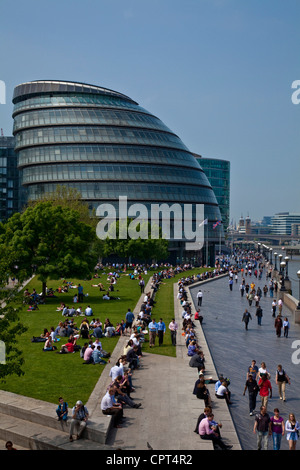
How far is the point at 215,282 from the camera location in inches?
2884

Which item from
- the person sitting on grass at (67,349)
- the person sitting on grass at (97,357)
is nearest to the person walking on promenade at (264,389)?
the person sitting on grass at (97,357)

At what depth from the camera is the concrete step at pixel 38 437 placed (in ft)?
48.3

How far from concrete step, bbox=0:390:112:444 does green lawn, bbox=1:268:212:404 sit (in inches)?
30.2

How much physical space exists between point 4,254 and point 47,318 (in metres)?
16.7

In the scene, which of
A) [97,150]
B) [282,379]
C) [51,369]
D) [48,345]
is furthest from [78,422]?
[97,150]

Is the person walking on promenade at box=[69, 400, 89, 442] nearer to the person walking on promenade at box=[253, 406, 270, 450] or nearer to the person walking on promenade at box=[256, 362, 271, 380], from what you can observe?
the person walking on promenade at box=[253, 406, 270, 450]

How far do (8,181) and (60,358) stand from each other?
375 ft

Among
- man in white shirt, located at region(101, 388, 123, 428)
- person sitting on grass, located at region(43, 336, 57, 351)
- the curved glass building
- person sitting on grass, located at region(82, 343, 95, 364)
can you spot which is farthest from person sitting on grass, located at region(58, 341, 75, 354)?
the curved glass building

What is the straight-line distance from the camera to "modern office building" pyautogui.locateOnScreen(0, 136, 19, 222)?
13138 cm

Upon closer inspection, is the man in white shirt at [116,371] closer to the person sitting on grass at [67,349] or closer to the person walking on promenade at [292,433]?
the person sitting on grass at [67,349]

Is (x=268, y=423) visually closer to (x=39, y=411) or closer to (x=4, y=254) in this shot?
(x=39, y=411)

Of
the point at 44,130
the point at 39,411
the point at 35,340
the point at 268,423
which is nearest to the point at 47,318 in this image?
the point at 35,340

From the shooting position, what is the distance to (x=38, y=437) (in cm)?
1512
